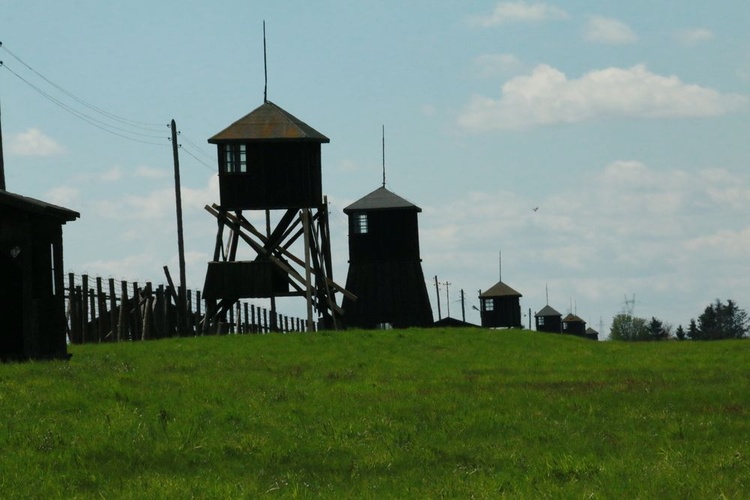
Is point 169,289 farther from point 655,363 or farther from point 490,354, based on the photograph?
point 655,363

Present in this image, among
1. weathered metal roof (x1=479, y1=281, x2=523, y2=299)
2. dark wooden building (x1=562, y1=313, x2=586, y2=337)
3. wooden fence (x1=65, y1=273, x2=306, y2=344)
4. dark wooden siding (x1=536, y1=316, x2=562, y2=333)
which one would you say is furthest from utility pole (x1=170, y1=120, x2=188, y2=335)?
dark wooden building (x1=562, y1=313, x2=586, y2=337)

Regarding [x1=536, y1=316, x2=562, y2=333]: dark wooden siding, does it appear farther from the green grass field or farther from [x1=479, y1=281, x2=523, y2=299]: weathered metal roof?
the green grass field

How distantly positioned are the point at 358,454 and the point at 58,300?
15371 millimetres

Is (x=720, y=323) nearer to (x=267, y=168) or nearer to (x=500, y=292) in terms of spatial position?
(x=500, y=292)

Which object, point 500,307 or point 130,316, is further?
point 500,307

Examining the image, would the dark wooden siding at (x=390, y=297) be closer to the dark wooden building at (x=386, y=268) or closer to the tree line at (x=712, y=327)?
the dark wooden building at (x=386, y=268)

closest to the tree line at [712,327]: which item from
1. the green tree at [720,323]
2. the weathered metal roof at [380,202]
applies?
the green tree at [720,323]

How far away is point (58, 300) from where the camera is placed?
2975 centimetres

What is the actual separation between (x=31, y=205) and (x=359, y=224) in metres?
44.6

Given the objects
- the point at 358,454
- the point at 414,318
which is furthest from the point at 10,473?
the point at 414,318

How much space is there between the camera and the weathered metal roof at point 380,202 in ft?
232

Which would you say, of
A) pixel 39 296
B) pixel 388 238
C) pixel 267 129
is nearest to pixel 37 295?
pixel 39 296

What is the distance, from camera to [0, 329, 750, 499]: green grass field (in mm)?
13906

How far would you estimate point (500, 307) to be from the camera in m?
116
